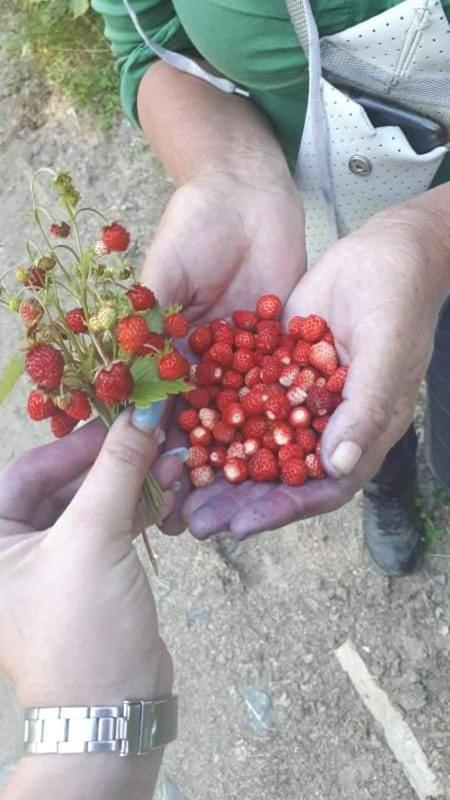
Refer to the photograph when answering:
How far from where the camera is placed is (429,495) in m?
2.23

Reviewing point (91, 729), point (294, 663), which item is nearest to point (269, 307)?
point (91, 729)

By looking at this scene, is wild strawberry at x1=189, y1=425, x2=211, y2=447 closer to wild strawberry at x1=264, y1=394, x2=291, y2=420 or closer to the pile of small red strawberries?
the pile of small red strawberries

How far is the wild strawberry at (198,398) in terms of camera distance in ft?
4.81

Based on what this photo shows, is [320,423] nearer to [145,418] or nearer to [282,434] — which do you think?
[282,434]

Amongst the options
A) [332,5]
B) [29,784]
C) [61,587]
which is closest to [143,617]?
[61,587]

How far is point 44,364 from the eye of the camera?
1146mm

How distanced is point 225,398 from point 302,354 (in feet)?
0.49

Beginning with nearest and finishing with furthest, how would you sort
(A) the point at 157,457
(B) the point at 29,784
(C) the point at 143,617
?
1. (B) the point at 29,784
2. (C) the point at 143,617
3. (A) the point at 157,457

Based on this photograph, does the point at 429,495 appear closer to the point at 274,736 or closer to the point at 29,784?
the point at 274,736

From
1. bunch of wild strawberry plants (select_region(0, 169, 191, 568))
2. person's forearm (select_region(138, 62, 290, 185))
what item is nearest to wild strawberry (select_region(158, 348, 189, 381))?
bunch of wild strawberry plants (select_region(0, 169, 191, 568))

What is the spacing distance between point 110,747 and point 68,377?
49cm

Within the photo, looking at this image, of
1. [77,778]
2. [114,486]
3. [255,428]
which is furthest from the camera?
[255,428]

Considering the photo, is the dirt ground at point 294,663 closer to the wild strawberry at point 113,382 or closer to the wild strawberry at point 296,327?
the wild strawberry at point 296,327

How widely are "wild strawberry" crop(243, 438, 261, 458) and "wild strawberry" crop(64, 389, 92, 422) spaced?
0.30m
